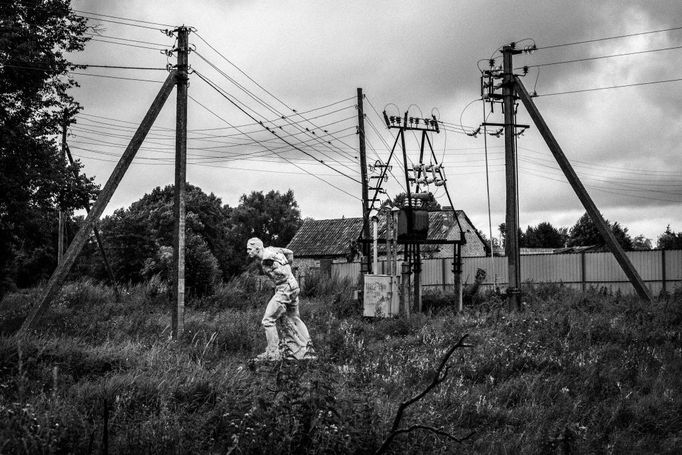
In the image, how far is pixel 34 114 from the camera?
17.7 metres

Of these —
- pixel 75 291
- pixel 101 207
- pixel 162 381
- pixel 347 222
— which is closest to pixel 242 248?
pixel 347 222

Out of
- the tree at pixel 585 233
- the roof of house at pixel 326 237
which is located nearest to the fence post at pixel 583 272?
the roof of house at pixel 326 237

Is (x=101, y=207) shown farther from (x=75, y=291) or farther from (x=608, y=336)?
(x=608, y=336)

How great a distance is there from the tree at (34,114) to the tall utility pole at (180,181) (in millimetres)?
4452

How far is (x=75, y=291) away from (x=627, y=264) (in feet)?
51.6

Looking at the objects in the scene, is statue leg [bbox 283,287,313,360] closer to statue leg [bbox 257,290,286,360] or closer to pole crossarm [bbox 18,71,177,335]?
statue leg [bbox 257,290,286,360]

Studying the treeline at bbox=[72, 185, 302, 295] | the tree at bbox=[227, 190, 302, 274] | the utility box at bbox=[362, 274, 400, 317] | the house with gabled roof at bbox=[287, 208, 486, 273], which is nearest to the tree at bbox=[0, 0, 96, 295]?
the utility box at bbox=[362, 274, 400, 317]

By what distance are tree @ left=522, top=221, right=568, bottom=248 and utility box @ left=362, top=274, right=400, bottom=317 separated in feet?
186

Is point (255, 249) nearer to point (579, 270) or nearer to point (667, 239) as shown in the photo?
point (579, 270)

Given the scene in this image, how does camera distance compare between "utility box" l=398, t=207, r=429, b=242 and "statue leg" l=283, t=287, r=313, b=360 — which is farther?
"utility box" l=398, t=207, r=429, b=242

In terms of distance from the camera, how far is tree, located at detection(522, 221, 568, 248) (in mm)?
72062

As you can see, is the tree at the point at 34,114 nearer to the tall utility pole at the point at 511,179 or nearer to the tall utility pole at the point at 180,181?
the tall utility pole at the point at 180,181

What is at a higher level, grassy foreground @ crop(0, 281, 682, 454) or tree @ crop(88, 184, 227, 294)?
tree @ crop(88, 184, 227, 294)

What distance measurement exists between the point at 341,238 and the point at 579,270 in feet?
82.5
